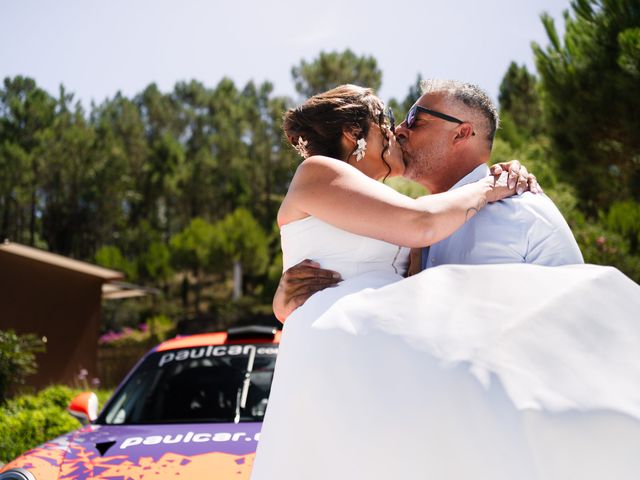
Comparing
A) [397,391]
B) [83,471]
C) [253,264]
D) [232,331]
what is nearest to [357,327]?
[397,391]

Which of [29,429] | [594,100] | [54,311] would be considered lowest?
[54,311]

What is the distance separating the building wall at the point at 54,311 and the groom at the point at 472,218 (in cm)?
1706

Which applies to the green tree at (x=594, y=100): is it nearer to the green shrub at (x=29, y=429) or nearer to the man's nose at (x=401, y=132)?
the green shrub at (x=29, y=429)

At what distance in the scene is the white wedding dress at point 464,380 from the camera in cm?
176

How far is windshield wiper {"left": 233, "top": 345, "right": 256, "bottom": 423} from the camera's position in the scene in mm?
4466

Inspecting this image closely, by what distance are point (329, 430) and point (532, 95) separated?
33753 millimetres

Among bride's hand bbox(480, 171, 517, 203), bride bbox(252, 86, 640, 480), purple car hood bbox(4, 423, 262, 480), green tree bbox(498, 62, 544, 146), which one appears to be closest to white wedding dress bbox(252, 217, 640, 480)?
bride bbox(252, 86, 640, 480)

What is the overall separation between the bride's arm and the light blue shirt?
10 centimetres

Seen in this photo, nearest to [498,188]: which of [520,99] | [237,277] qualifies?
[520,99]

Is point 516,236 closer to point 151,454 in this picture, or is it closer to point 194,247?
point 151,454

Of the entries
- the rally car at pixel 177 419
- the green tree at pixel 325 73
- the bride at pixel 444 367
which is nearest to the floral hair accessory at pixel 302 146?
the bride at pixel 444 367

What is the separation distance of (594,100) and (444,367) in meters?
13.4

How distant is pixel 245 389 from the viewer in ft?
15.2

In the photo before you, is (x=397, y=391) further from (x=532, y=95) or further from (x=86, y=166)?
(x=86, y=166)
